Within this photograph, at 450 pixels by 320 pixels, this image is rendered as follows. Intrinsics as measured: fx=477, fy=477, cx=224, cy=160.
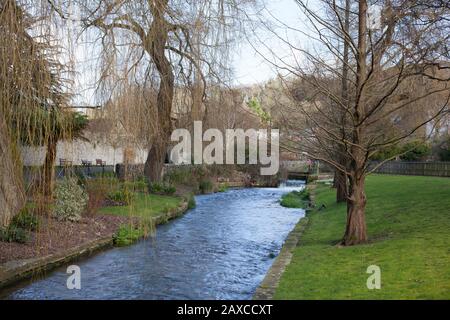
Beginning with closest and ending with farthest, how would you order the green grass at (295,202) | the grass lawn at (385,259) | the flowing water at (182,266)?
1. the grass lawn at (385,259)
2. the flowing water at (182,266)
3. the green grass at (295,202)

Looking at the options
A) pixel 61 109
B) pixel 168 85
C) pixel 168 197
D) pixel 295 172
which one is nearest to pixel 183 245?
pixel 168 85

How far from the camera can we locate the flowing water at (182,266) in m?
7.85

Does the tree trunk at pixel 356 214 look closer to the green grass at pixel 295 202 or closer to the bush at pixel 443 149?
the green grass at pixel 295 202

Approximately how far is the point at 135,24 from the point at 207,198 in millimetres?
21947

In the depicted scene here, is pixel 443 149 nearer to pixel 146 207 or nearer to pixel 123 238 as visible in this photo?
pixel 123 238

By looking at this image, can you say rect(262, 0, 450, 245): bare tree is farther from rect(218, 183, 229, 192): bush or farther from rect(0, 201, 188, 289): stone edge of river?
rect(218, 183, 229, 192): bush

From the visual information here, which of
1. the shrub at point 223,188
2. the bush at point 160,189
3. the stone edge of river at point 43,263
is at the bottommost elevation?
the stone edge of river at point 43,263

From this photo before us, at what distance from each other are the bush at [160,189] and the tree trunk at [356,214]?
44.4ft

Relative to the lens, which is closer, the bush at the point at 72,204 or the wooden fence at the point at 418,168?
the bush at the point at 72,204

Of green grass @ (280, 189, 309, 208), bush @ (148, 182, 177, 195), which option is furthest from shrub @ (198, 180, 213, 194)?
bush @ (148, 182, 177, 195)

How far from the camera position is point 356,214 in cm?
927

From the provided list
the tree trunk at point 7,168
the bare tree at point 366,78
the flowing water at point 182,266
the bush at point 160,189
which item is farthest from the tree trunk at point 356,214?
the bush at point 160,189

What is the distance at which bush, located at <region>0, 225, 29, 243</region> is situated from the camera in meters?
9.39

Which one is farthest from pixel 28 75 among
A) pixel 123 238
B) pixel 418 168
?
pixel 418 168
